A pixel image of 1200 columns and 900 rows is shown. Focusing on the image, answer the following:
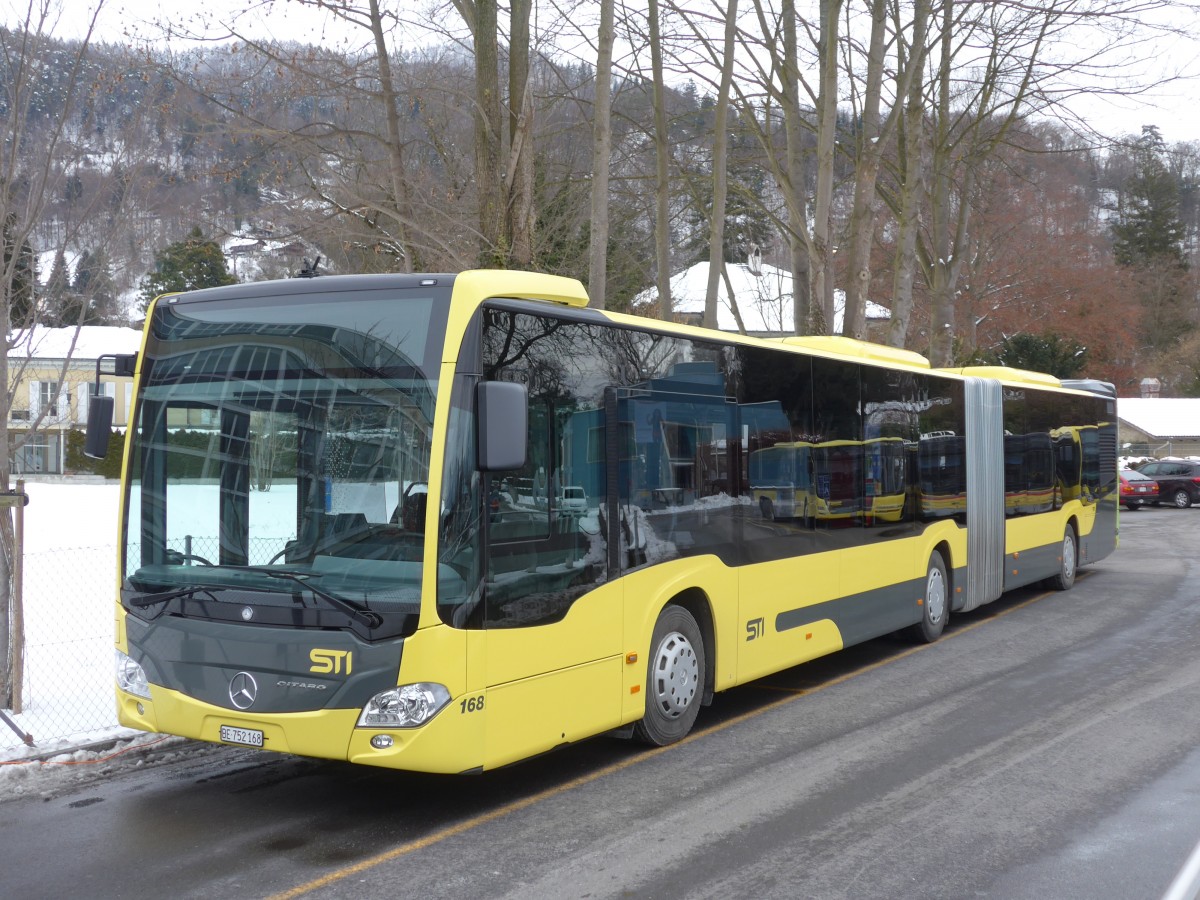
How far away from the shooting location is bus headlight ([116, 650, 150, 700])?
252 inches

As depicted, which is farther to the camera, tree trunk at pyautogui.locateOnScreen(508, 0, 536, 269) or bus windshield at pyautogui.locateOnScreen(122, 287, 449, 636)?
tree trunk at pyautogui.locateOnScreen(508, 0, 536, 269)

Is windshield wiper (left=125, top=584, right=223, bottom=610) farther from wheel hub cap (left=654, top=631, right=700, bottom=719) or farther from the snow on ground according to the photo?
wheel hub cap (left=654, top=631, right=700, bottom=719)

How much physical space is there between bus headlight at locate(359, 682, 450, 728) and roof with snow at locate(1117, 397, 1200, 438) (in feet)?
204

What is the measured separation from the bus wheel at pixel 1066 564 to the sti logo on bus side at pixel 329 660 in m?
13.0

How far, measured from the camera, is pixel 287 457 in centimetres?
613

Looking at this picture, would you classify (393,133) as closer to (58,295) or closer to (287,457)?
(58,295)

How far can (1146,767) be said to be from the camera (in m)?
7.12

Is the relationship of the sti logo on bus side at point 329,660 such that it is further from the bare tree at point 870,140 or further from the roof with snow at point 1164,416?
the roof with snow at point 1164,416

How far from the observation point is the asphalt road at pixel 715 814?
5254 millimetres

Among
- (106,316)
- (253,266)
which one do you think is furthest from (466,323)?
(253,266)

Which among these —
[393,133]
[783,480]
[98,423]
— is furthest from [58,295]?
[393,133]

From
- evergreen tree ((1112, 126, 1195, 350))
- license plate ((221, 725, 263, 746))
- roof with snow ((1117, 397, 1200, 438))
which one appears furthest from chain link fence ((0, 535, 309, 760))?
evergreen tree ((1112, 126, 1195, 350))

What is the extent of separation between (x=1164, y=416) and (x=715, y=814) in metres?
64.6

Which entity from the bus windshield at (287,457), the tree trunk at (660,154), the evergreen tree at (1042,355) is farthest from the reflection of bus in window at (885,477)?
the evergreen tree at (1042,355)
